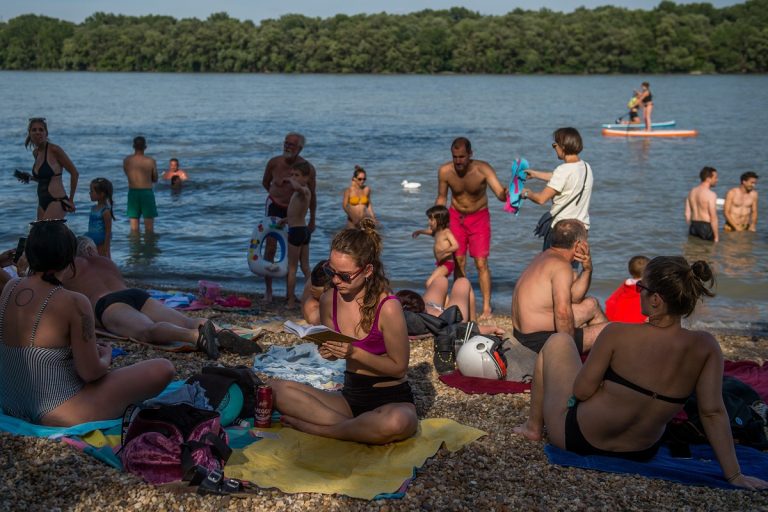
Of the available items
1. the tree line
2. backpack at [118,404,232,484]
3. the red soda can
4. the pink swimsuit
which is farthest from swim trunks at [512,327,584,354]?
the tree line

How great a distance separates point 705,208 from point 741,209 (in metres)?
0.98

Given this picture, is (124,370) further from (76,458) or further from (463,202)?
(463,202)

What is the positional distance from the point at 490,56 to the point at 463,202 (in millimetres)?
85844

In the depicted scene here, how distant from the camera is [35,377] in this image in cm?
459

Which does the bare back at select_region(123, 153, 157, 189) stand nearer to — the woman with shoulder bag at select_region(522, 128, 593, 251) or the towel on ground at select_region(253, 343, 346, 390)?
the towel on ground at select_region(253, 343, 346, 390)

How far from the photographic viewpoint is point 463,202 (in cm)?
885

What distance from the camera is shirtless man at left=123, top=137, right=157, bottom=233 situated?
41.2ft

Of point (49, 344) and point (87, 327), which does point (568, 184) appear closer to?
point (87, 327)

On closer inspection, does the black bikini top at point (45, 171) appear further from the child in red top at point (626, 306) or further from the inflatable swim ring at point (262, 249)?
the child in red top at point (626, 306)

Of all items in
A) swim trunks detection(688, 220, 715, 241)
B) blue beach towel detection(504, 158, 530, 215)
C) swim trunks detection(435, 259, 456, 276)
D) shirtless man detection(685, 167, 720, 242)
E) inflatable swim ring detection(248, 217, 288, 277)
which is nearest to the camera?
blue beach towel detection(504, 158, 530, 215)

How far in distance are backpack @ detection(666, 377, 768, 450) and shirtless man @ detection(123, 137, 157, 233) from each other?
9198 millimetres

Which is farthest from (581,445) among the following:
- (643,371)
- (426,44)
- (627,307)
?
(426,44)

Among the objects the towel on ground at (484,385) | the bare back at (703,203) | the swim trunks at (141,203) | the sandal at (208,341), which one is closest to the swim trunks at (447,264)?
the towel on ground at (484,385)

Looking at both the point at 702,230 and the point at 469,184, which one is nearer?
the point at 469,184
